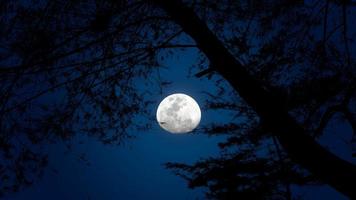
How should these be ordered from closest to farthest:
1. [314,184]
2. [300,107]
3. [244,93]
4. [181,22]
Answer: [244,93] < [181,22] < [300,107] < [314,184]

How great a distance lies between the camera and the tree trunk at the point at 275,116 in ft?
9.37

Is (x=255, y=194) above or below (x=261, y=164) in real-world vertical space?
below

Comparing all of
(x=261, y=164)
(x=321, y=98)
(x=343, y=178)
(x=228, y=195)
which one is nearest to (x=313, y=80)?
(x=321, y=98)

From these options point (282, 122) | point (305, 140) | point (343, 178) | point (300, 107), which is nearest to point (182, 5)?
point (282, 122)

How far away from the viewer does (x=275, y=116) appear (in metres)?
3.11

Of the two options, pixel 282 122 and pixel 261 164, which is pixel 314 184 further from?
pixel 282 122

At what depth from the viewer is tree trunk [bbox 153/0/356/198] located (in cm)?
286

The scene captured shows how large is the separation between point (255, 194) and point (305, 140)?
3949mm

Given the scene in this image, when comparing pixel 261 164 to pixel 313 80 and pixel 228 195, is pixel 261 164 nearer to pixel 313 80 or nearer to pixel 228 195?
pixel 228 195

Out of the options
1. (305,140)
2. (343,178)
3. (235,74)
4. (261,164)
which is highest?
(261,164)

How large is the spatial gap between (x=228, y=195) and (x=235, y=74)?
4.36 metres

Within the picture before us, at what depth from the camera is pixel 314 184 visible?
611 centimetres

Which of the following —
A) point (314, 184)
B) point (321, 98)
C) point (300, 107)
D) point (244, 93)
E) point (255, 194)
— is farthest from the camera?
point (255, 194)

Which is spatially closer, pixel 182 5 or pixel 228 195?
pixel 182 5
